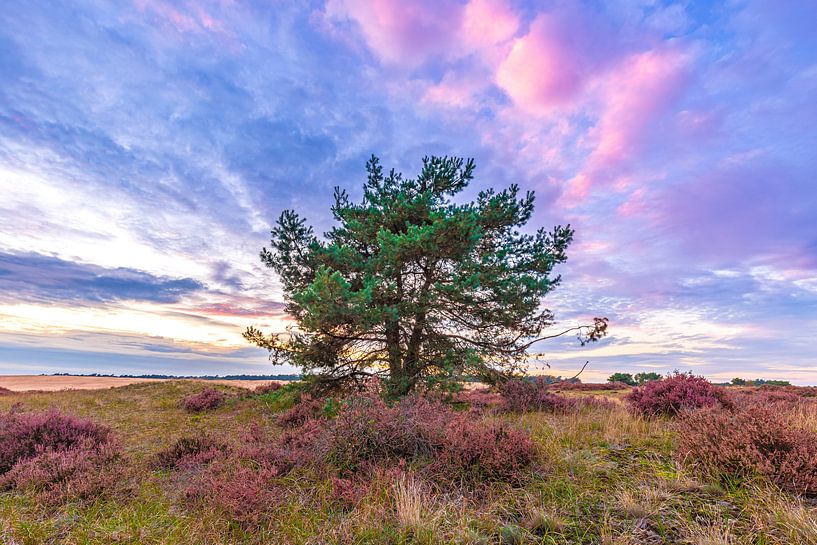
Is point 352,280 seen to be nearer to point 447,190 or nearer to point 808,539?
point 447,190

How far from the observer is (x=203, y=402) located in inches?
680

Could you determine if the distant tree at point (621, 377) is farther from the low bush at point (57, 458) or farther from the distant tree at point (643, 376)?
the low bush at point (57, 458)

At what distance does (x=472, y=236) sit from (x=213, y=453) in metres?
8.61

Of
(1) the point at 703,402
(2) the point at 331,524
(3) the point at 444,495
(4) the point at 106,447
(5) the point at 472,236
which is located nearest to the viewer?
(2) the point at 331,524

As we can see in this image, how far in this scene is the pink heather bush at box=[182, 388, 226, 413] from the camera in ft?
55.7

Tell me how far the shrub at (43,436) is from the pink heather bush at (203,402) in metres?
7.52

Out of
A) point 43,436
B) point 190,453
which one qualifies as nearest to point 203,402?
point 43,436

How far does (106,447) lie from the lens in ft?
26.3

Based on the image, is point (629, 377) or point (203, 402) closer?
point (203, 402)

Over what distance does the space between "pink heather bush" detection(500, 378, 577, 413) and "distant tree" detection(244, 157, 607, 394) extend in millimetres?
600

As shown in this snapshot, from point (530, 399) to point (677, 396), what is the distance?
3.87m

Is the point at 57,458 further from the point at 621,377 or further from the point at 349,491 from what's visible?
the point at 621,377

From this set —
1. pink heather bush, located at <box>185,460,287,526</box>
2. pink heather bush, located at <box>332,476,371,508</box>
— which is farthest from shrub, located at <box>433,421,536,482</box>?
pink heather bush, located at <box>185,460,287,526</box>

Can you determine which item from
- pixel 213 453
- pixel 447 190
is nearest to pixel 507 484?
pixel 213 453
